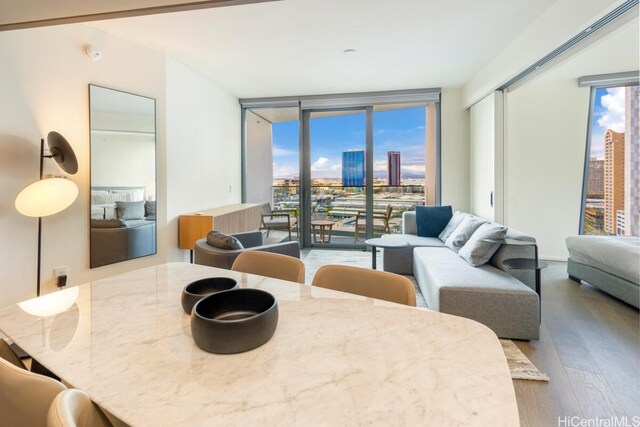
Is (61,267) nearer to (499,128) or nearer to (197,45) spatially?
(197,45)

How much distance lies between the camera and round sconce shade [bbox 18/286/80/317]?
97cm

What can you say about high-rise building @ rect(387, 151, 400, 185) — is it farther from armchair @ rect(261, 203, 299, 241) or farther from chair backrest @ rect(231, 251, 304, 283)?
chair backrest @ rect(231, 251, 304, 283)

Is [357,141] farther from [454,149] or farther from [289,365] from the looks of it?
[289,365]

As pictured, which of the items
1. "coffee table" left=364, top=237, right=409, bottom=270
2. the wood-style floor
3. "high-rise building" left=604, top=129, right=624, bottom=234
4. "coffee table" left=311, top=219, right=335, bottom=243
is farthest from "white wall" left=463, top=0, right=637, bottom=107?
"coffee table" left=311, top=219, right=335, bottom=243

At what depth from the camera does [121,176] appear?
3.07 m

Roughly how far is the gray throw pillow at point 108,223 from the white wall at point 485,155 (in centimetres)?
425

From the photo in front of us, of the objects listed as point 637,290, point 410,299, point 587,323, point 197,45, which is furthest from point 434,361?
point 197,45

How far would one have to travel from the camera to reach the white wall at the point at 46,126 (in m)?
2.25

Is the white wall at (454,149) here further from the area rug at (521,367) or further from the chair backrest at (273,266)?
the chair backrest at (273,266)

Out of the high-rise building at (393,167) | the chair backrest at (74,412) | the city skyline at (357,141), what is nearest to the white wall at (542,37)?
the city skyline at (357,141)

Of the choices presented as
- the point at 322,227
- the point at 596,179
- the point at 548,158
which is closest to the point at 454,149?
the point at 548,158

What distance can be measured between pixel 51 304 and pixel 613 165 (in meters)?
5.82

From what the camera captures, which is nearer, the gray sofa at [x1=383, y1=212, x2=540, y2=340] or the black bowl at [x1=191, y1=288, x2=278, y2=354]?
the black bowl at [x1=191, y1=288, x2=278, y2=354]

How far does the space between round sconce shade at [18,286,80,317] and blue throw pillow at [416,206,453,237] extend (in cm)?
402
